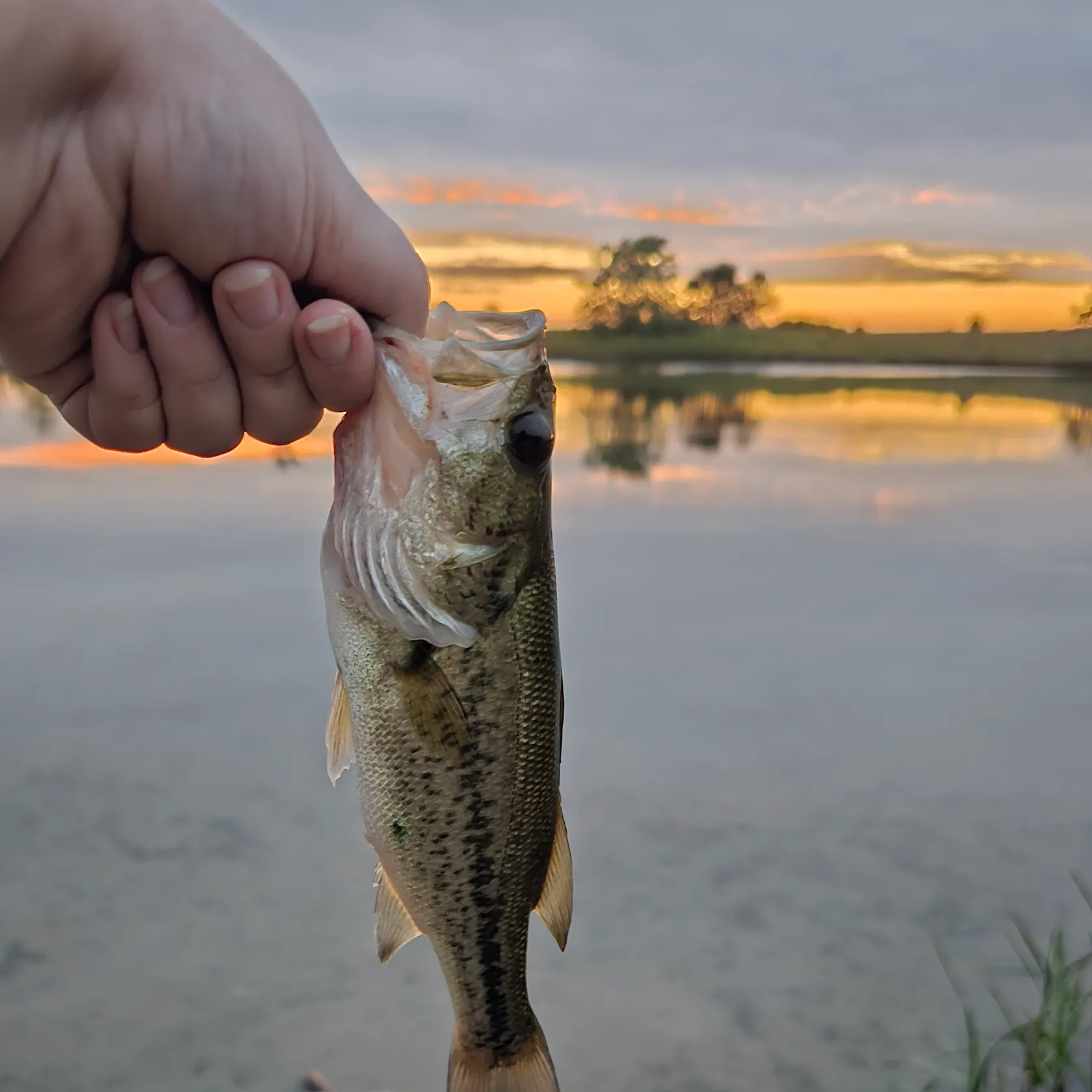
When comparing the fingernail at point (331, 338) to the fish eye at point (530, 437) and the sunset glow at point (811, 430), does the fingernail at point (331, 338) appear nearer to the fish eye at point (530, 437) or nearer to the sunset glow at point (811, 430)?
the fish eye at point (530, 437)

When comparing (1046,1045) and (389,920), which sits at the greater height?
(389,920)

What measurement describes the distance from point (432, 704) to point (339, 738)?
259mm

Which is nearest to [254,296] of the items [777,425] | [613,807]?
[613,807]

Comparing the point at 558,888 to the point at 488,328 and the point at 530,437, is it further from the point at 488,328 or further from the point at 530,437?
the point at 488,328

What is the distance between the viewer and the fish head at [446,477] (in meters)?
1.80

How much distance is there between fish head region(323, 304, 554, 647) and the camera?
180 centimetres

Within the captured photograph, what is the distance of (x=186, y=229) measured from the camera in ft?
6.38

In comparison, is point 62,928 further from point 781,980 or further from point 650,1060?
point 781,980

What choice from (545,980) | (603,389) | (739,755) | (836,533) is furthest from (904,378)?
(545,980)

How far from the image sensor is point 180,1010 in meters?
4.81

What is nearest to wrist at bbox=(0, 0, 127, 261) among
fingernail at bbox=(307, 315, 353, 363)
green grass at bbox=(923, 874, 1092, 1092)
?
fingernail at bbox=(307, 315, 353, 363)

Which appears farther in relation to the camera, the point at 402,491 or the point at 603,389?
the point at 603,389

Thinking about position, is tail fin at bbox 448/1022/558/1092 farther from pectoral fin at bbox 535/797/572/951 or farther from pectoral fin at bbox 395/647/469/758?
pectoral fin at bbox 395/647/469/758

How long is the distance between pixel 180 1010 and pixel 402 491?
4062 mm
